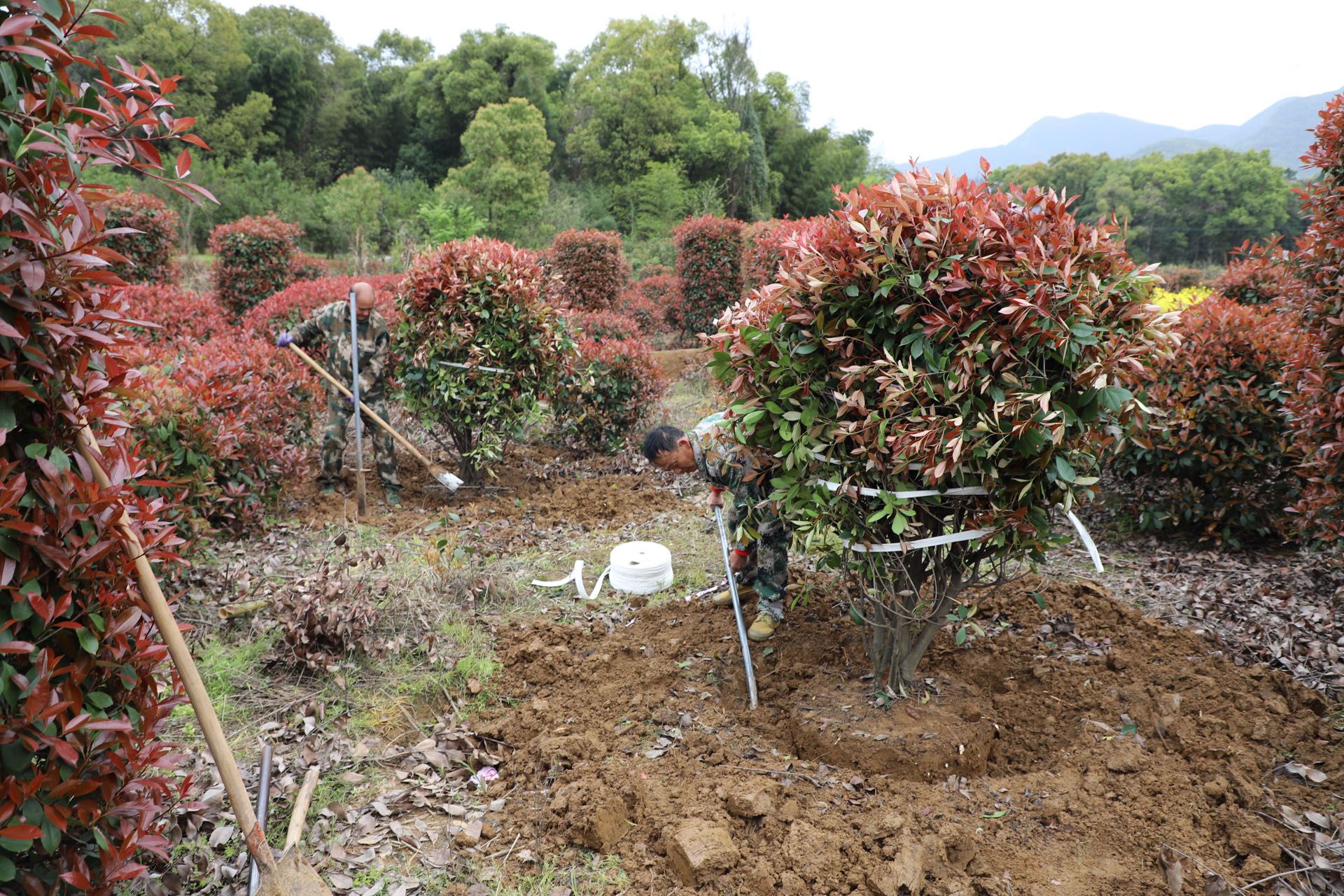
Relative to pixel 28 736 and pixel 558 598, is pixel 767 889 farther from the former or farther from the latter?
pixel 558 598

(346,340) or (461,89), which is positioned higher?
(461,89)

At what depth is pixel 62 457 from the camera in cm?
181

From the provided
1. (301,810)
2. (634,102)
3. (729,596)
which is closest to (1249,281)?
(729,596)

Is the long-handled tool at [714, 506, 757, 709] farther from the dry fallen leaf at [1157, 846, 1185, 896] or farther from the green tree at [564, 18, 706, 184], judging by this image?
the green tree at [564, 18, 706, 184]

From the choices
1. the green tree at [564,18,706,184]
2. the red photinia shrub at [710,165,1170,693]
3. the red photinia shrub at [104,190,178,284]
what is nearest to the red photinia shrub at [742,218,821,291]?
the red photinia shrub at [710,165,1170,693]

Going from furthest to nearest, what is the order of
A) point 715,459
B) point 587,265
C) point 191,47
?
point 191,47 < point 587,265 < point 715,459

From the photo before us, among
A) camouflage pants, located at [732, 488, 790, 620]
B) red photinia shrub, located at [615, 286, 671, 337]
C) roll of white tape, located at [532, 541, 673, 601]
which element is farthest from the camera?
red photinia shrub, located at [615, 286, 671, 337]

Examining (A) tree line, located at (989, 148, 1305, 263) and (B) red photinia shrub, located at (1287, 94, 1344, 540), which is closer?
(B) red photinia shrub, located at (1287, 94, 1344, 540)

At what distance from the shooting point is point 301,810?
2.77m

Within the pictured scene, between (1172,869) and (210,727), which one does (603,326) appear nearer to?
(210,727)

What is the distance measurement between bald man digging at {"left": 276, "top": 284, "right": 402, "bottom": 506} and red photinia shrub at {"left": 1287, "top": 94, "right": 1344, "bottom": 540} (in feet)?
19.6

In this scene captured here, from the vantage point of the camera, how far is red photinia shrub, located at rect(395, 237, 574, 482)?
20.2 feet

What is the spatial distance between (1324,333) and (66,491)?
5.01 meters

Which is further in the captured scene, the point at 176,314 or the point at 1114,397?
the point at 176,314
